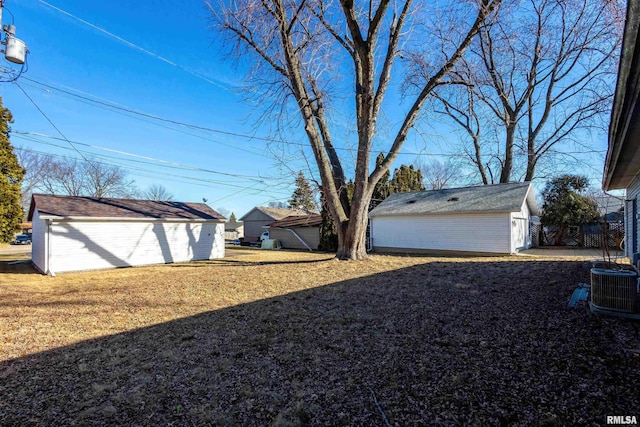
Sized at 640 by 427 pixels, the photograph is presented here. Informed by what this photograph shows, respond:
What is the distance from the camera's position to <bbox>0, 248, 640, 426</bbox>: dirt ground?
7.66 ft

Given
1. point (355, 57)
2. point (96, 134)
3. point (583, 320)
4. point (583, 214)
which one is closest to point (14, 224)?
point (96, 134)

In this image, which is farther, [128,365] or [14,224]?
[14,224]

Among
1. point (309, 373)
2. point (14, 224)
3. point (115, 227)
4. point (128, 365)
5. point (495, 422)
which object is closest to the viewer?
point (495, 422)

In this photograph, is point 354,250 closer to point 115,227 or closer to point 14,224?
point 115,227

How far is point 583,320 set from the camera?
4023mm

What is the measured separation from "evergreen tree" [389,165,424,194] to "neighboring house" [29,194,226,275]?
1493cm

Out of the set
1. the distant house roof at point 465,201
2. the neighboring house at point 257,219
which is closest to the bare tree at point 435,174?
the distant house roof at point 465,201

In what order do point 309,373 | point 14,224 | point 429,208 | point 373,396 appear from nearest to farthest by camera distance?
point 373,396 → point 309,373 → point 14,224 → point 429,208

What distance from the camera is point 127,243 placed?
12.3 metres

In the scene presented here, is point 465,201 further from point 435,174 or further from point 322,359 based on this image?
point 435,174

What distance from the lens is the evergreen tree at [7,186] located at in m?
12.7

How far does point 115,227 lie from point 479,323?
42.8ft

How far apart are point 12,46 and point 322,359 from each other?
940cm

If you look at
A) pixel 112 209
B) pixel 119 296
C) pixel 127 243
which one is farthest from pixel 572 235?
pixel 112 209
